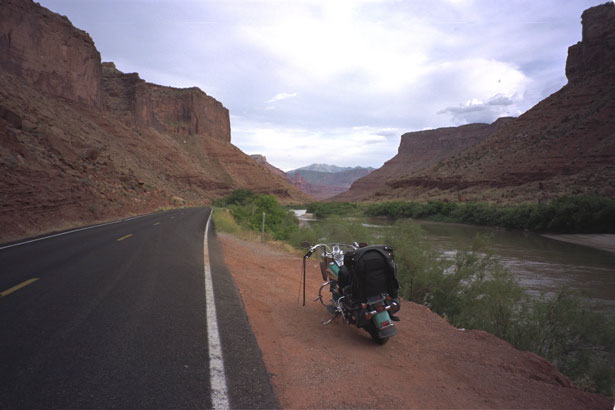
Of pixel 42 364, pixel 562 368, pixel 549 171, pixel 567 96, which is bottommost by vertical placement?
pixel 562 368

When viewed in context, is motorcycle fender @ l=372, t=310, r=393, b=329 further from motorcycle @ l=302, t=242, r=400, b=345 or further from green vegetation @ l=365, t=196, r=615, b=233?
green vegetation @ l=365, t=196, r=615, b=233

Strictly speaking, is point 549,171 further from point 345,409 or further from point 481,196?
point 345,409

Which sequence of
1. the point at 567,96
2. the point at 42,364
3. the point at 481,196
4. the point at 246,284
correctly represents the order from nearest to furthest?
the point at 42,364 < the point at 246,284 < the point at 481,196 < the point at 567,96

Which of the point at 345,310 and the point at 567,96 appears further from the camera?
the point at 567,96

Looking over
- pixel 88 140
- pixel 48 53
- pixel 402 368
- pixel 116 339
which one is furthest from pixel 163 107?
pixel 402 368

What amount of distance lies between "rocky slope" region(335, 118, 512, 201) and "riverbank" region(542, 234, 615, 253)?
359 ft

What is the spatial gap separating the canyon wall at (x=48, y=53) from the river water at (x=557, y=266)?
56390 millimetres

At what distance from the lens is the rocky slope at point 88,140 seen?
1711 centimetres

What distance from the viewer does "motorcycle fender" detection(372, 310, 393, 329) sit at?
3996 mm

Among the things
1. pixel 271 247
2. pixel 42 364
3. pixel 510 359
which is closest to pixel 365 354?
pixel 510 359

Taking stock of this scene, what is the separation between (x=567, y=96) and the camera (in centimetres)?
6031

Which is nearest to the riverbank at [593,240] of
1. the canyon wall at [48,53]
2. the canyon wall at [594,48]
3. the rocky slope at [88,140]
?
the rocky slope at [88,140]

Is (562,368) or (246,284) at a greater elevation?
(246,284)

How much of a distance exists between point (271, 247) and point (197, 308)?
869 centimetres
